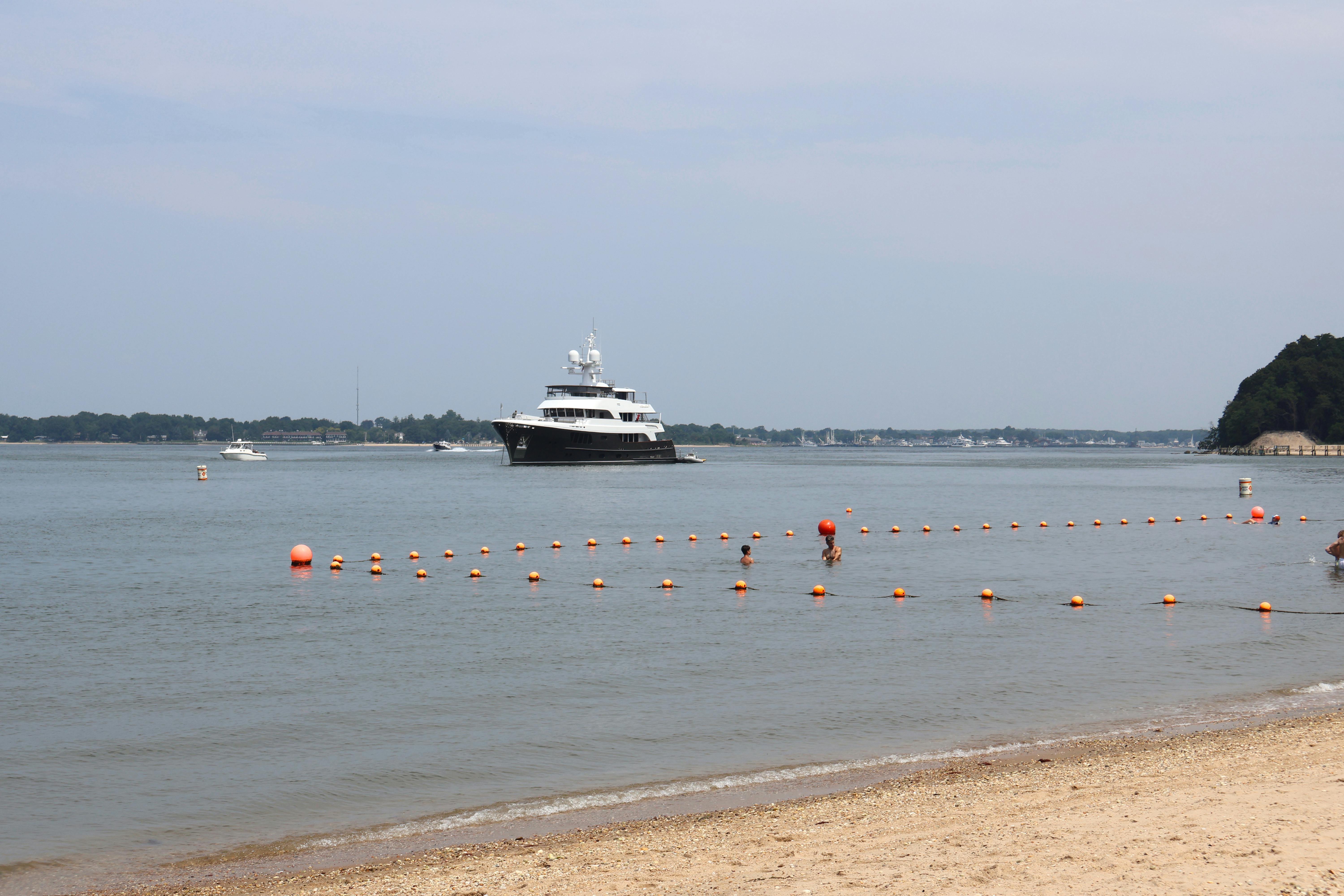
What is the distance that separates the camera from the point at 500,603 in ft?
82.0

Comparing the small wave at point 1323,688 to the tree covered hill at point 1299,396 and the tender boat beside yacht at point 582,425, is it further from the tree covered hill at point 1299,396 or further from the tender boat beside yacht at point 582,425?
the tree covered hill at point 1299,396

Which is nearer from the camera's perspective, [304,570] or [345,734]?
[345,734]

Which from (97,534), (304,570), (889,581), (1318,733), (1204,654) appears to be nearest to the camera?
(1318,733)

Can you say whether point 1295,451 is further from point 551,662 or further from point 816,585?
point 551,662

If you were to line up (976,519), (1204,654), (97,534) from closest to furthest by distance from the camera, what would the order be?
(1204,654), (97,534), (976,519)

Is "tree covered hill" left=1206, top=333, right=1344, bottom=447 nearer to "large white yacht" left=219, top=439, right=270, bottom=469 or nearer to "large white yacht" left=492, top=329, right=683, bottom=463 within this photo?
"large white yacht" left=492, top=329, right=683, bottom=463

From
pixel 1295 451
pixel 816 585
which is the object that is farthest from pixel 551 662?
pixel 1295 451

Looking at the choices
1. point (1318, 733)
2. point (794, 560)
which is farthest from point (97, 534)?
point (1318, 733)

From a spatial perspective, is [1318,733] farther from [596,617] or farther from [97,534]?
[97,534]

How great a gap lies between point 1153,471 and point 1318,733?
107946 millimetres

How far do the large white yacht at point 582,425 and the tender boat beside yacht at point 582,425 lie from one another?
0.20ft

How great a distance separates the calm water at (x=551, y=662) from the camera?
11.5 m

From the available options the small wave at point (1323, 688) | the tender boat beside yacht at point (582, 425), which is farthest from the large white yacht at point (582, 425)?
the small wave at point (1323, 688)

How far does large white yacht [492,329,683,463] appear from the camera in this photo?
9581cm
